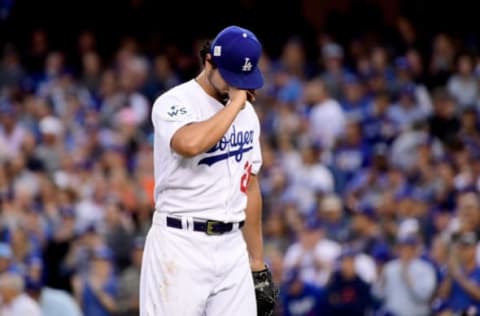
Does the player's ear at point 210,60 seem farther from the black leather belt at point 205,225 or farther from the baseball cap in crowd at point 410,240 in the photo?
the baseball cap in crowd at point 410,240

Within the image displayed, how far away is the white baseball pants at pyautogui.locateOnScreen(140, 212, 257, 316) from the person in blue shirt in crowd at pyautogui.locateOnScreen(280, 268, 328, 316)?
4.47m

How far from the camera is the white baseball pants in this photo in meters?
6.66

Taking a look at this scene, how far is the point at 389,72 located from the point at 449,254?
15.8ft

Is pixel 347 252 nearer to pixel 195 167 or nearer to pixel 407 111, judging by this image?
pixel 407 111

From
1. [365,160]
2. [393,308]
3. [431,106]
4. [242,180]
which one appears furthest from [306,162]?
[242,180]

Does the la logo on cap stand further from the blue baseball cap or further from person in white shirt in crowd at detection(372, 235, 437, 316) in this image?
person in white shirt in crowd at detection(372, 235, 437, 316)

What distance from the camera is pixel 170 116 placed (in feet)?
21.6

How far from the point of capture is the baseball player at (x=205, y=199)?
6594 millimetres

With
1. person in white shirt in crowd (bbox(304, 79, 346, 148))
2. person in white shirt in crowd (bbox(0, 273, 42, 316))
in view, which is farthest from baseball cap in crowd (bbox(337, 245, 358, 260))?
person in white shirt in crowd (bbox(304, 79, 346, 148))

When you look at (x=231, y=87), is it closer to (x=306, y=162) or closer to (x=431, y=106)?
(x=306, y=162)

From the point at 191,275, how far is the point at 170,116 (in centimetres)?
73

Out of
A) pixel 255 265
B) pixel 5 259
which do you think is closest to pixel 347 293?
pixel 5 259

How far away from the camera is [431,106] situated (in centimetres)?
1502

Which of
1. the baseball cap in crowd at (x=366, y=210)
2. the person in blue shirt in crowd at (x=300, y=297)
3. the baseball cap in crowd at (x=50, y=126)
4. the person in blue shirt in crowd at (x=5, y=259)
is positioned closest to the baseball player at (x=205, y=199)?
the person in blue shirt in crowd at (x=300, y=297)
